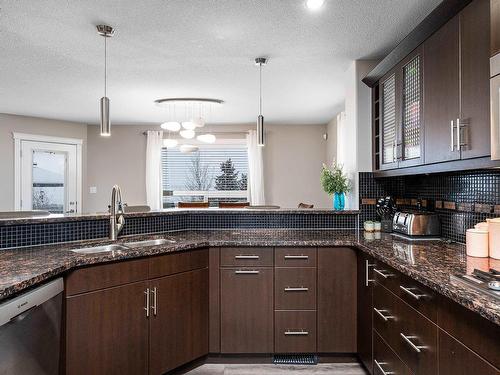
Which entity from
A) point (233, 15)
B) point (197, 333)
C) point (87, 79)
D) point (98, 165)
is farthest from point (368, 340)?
point (98, 165)

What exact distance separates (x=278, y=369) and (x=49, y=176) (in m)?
5.44

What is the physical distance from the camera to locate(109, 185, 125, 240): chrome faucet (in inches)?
100

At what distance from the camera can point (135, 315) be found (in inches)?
85.2

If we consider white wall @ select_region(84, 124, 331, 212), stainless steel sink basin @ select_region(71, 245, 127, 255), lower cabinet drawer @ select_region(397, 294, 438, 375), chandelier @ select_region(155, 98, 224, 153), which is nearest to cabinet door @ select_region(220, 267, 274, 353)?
stainless steel sink basin @ select_region(71, 245, 127, 255)

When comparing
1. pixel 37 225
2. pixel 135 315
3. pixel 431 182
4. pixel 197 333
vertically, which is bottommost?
pixel 197 333

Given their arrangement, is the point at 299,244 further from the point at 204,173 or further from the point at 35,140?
the point at 35,140

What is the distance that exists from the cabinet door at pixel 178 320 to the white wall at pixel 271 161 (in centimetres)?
462

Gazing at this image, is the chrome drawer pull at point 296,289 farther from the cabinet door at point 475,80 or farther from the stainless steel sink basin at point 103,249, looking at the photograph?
the cabinet door at point 475,80

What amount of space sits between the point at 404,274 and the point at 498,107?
830 mm

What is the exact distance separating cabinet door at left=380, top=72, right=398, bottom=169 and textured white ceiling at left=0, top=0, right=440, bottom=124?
39 cm

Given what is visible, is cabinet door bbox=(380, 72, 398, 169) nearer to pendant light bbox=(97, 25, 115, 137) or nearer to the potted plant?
the potted plant

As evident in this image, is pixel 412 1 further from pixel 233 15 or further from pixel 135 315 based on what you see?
pixel 135 315

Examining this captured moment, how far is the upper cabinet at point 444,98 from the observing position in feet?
5.45

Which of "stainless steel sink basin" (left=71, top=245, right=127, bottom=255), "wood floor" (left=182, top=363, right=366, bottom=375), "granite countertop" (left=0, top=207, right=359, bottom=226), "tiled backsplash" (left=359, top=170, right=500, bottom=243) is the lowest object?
"wood floor" (left=182, top=363, right=366, bottom=375)
